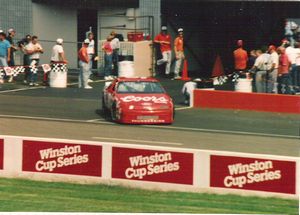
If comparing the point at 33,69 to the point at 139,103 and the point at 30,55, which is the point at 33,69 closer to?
the point at 30,55

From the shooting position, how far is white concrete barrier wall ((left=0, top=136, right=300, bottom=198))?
1603 centimetres

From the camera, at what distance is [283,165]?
627 inches

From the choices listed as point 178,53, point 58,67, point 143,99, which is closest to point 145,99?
point 143,99

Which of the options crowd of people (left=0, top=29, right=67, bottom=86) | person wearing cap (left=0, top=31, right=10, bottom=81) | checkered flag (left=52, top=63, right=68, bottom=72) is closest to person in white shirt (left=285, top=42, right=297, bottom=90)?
checkered flag (left=52, top=63, right=68, bottom=72)

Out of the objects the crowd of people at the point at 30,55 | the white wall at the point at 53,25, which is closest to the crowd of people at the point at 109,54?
the crowd of people at the point at 30,55

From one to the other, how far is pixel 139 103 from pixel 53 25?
50.2ft

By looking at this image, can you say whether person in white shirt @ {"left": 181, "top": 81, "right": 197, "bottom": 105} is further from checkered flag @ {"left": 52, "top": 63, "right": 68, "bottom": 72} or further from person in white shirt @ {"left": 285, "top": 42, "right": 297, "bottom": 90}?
checkered flag @ {"left": 52, "top": 63, "right": 68, "bottom": 72}

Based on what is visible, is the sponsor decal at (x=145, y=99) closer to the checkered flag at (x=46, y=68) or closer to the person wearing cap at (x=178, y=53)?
the checkered flag at (x=46, y=68)

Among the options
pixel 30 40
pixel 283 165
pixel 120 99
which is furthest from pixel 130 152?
pixel 30 40

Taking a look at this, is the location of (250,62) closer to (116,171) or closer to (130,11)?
(130,11)

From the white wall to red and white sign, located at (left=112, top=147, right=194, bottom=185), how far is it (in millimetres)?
21610

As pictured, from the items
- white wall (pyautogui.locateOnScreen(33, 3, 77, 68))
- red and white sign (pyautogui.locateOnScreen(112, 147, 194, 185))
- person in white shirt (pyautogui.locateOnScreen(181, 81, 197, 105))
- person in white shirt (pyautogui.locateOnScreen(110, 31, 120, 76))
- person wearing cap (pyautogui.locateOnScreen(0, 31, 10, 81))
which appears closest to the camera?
red and white sign (pyautogui.locateOnScreen(112, 147, 194, 185))

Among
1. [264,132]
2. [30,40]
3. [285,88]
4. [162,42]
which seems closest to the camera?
[264,132]

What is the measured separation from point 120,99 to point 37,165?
265 inches
